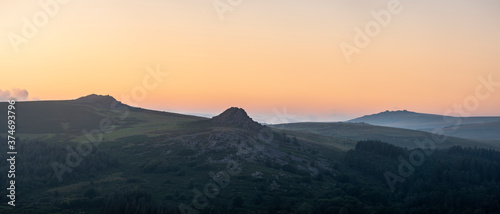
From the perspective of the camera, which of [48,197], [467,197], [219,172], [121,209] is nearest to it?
[121,209]

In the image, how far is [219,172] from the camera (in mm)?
192625

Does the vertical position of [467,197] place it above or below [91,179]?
below

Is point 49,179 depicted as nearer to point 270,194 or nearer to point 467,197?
point 270,194

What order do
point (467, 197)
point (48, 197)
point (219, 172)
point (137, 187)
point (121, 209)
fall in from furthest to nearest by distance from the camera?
point (219, 172) < point (467, 197) < point (137, 187) < point (48, 197) < point (121, 209)

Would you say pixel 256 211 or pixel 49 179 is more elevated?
pixel 49 179

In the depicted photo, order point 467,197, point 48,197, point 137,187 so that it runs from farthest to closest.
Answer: point 467,197 → point 137,187 → point 48,197

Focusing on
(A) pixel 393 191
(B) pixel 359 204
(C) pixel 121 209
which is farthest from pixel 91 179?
(A) pixel 393 191

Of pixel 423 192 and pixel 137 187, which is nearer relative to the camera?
pixel 137 187

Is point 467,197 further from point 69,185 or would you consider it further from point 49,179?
point 49,179

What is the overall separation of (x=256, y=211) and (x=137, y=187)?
54.1 m

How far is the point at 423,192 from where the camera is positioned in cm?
18550

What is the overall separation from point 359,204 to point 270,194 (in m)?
37.5

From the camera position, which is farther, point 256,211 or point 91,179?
point 91,179

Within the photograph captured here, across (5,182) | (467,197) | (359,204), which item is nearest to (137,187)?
(5,182)
